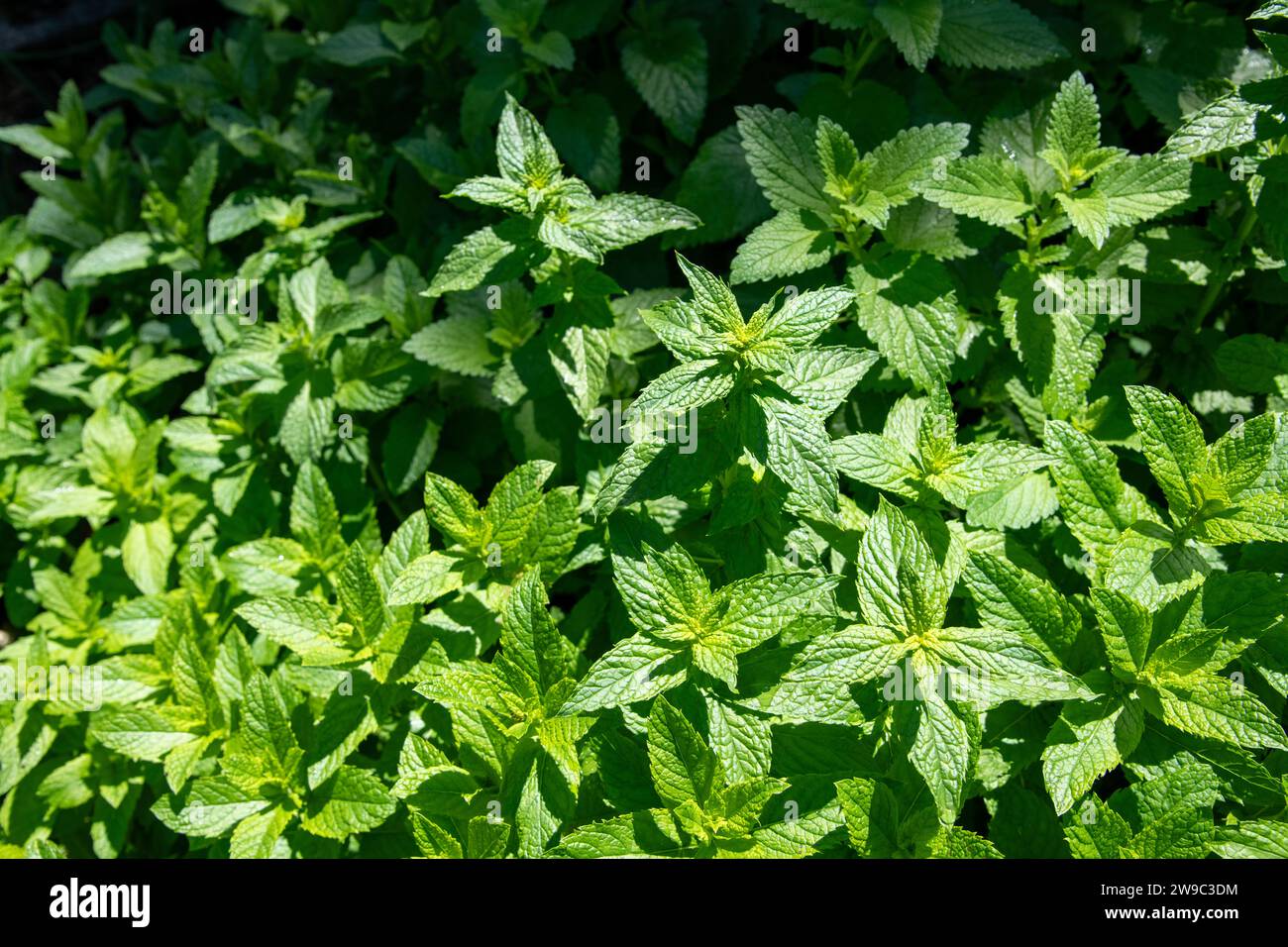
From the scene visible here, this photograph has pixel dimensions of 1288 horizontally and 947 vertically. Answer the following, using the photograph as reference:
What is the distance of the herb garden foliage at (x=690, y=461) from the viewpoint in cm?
212

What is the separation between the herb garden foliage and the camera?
2.12 metres

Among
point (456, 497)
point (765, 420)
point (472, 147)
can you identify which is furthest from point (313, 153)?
point (765, 420)

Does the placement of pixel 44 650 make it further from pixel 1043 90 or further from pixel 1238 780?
pixel 1043 90

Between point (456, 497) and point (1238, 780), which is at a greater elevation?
point (456, 497)

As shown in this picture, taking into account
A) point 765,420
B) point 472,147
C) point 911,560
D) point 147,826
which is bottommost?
point 147,826

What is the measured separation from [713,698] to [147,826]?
219 centimetres

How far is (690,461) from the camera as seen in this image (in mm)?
2182

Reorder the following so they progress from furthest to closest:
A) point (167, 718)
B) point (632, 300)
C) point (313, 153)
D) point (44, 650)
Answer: point (313, 153)
point (44, 650)
point (632, 300)
point (167, 718)

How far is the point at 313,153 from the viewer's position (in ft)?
12.1

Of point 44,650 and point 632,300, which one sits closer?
point 632,300

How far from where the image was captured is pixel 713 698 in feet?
7.10

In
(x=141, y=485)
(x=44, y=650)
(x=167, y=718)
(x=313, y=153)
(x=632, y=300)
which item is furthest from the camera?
(x=313, y=153)
